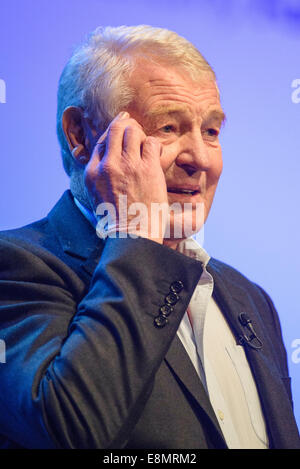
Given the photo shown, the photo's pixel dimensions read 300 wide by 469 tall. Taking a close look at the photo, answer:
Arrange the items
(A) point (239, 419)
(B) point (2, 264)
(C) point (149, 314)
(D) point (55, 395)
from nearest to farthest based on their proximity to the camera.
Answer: (D) point (55, 395) < (C) point (149, 314) < (B) point (2, 264) < (A) point (239, 419)

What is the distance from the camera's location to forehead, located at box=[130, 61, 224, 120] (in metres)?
1.73

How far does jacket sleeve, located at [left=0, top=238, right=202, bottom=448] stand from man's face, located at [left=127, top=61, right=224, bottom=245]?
0.37m

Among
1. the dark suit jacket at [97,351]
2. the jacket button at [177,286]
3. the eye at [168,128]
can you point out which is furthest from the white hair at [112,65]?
the jacket button at [177,286]

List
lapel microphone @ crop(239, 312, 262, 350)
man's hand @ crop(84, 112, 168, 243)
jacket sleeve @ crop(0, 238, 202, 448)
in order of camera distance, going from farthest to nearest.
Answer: lapel microphone @ crop(239, 312, 262, 350) → man's hand @ crop(84, 112, 168, 243) → jacket sleeve @ crop(0, 238, 202, 448)

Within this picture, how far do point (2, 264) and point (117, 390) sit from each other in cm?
47

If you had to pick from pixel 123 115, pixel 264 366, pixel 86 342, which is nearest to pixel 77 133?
pixel 123 115

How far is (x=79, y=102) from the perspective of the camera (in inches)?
71.0

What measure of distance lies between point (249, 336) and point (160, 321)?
0.58 metres

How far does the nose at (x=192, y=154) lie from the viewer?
174 cm

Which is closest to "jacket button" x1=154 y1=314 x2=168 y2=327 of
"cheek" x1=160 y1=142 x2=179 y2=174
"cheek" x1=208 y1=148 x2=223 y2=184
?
"cheek" x1=160 y1=142 x2=179 y2=174

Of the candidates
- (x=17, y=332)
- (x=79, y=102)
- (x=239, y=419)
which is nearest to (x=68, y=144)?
(x=79, y=102)

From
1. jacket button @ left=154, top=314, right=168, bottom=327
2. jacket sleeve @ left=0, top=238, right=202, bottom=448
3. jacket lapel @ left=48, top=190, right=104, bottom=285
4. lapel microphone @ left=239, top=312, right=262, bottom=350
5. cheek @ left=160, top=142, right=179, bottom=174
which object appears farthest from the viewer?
lapel microphone @ left=239, top=312, right=262, bottom=350

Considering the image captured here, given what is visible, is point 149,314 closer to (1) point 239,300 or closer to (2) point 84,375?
(2) point 84,375

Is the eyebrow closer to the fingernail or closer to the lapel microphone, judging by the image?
the fingernail
